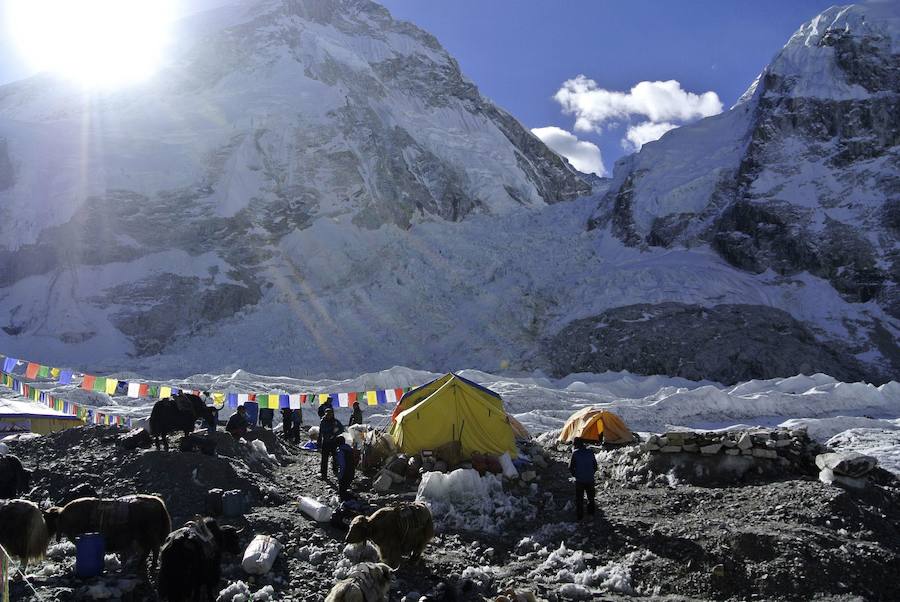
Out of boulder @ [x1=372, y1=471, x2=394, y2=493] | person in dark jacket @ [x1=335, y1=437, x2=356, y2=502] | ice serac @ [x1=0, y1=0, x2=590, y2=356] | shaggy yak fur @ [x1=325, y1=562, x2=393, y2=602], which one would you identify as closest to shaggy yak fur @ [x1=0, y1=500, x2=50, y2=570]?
shaggy yak fur @ [x1=325, y1=562, x2=393, y2=602]

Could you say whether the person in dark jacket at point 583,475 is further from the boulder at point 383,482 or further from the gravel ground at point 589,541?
the boulder at point 383,482

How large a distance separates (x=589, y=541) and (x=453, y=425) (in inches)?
247

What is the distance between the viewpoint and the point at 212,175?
186 ft

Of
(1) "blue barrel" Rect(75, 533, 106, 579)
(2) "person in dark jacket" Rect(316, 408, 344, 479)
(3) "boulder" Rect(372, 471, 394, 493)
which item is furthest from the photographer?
(2) "person in dark jacket" Rect(316, 408, 344, 479)

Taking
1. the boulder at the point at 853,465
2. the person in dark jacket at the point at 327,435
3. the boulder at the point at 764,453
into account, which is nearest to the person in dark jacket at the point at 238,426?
the person in dark jacket at the point at 327,435

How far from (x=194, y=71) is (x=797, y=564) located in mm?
76997

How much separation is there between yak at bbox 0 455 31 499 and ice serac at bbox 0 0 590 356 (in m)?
36.7

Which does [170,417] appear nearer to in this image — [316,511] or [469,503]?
[316,511]

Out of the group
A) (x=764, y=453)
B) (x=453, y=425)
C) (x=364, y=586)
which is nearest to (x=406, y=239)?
(x=453, y=425)

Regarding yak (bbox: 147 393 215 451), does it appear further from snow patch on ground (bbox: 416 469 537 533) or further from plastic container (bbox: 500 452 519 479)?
plastic container (bbox: 500 452 519 479)

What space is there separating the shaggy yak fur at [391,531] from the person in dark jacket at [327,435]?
4.99 meters

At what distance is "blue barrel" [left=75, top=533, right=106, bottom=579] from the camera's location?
7234mm

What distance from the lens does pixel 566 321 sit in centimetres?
4350

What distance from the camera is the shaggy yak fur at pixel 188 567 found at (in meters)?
6.43
